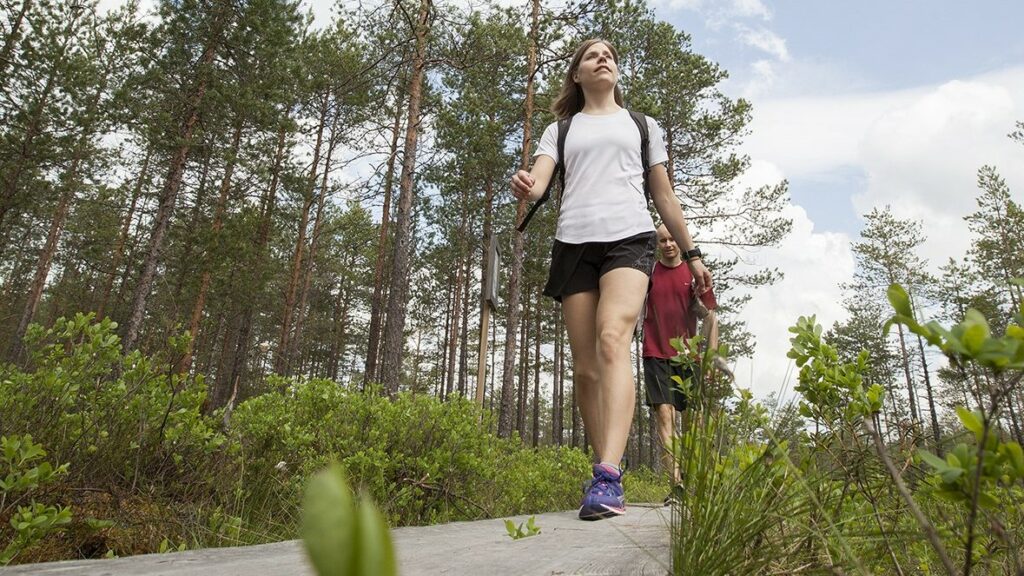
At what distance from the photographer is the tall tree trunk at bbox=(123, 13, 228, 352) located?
12266 mm

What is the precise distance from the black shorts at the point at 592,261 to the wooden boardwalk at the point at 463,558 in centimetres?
118

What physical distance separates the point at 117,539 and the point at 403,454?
1308 millimetres

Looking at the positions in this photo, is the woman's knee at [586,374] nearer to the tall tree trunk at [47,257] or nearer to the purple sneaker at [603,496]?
the purple sneaker at [603,496]

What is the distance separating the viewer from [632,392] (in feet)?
8.48

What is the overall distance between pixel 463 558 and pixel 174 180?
13.8 meters

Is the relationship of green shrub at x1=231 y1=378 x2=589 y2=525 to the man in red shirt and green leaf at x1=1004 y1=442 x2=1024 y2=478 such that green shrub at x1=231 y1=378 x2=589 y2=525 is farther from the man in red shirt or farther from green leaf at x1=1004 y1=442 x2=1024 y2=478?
→ green leaf at x1=1004 y1=442 x2=1024 y2=478

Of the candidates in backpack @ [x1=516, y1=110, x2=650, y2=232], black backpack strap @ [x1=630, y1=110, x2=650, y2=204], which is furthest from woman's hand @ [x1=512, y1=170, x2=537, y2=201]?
black backpack strap @ [x1=630, y1=110, x2=650, y2=204]

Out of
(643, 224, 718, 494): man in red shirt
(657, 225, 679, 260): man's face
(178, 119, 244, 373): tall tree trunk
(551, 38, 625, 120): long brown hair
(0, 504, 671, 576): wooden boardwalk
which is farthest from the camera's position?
(178, 119, 244, 373): tall tree trunk

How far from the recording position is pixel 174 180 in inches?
503

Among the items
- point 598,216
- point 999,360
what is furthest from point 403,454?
point 999,360

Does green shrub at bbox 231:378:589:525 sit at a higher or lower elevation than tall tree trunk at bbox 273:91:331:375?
lower

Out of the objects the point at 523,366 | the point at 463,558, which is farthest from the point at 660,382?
the point at 523,366

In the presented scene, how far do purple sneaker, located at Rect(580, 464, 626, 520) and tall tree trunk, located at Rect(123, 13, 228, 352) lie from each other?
491 inches

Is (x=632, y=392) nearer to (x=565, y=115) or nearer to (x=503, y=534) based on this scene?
(x=503, y=534)
